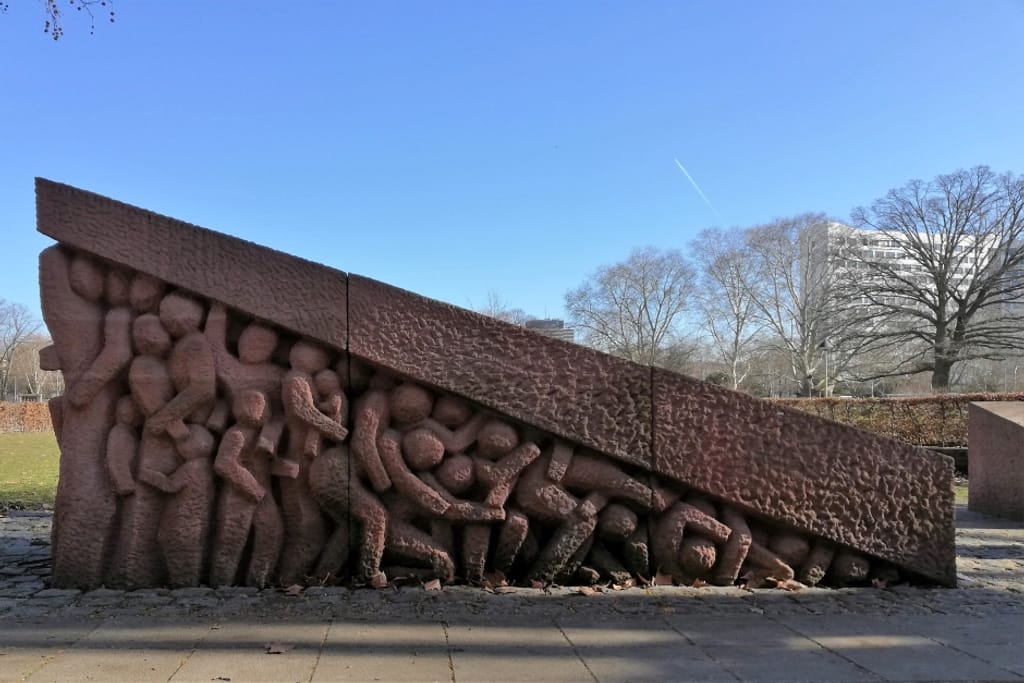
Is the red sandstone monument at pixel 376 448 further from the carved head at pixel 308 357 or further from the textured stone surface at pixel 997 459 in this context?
the textured stone surface at pixel 997 459

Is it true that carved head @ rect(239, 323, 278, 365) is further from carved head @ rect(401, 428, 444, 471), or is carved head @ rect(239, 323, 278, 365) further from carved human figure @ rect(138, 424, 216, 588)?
carved head @ rect(401, 428, 444, 471)

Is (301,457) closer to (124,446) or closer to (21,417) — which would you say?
(124,446)

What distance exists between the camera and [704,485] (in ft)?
16.7

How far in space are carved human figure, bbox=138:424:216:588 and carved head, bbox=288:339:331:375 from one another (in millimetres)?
765

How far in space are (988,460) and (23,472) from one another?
16.3 m

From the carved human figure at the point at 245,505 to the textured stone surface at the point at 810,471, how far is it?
2.72 meters

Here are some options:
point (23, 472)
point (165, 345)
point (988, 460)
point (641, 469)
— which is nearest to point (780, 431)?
point (641, 469)

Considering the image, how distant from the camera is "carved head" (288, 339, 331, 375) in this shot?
194 inches

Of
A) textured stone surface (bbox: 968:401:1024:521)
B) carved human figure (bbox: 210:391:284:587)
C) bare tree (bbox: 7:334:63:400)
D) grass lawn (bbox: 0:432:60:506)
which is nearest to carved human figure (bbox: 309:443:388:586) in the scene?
carved human figure (bbox: 210:391:284:587)

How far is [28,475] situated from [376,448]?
11.7 meters

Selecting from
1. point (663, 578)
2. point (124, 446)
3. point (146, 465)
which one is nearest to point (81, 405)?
point (124, 446)

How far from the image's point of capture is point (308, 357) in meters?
4.91

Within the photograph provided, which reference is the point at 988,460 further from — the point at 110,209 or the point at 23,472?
the point at 23,472

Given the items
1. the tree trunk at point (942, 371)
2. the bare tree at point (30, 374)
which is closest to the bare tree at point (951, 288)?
the tree trunk at point (942, 371)
